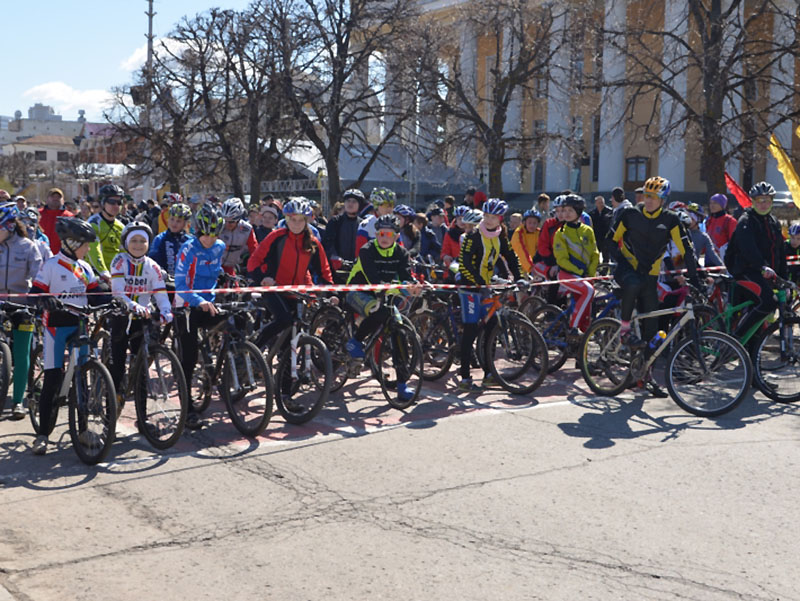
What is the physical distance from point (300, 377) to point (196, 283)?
3.85ft

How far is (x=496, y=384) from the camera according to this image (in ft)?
31.2

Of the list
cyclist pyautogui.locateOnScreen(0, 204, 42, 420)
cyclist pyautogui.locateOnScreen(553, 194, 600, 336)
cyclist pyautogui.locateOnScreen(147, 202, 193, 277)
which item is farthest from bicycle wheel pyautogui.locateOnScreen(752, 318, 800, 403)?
cyclist pyautogui.locateOnScreen(0, 204, 42, 420)

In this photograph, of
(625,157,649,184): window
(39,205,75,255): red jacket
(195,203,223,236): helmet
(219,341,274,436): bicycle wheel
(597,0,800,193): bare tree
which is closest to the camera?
(219,341,274,436): bicycle wheel

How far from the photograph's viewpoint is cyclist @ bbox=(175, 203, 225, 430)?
7.74 m

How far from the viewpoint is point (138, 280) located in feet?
24.4

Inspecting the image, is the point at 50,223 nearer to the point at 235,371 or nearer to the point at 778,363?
the point at 235,371

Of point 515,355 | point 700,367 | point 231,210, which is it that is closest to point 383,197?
point 231,210

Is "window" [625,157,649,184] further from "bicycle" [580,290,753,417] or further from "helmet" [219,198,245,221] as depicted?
"helmet" [219,198,245,221]

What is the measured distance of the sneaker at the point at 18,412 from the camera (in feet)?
27.0

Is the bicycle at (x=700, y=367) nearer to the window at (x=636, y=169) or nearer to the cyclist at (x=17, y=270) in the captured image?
the cyclist at (x=17, y=270)

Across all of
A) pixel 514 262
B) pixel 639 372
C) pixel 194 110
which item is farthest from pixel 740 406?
pixel 194 110

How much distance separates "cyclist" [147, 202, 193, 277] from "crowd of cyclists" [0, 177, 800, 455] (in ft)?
0.06

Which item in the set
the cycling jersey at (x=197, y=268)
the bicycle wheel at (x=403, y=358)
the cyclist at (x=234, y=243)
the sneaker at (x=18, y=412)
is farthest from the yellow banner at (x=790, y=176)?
the sneaker at (x=18, y=412)

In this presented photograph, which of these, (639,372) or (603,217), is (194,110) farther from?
(639,372)
